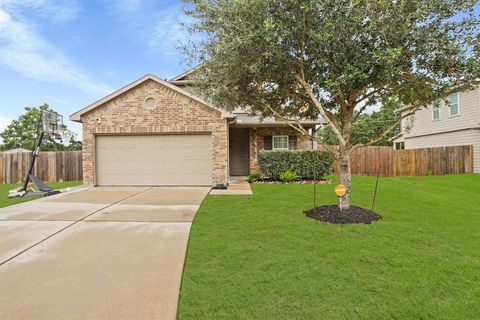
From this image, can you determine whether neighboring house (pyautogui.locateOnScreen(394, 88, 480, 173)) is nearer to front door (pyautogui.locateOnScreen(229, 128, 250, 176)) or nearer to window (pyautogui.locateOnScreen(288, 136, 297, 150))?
window (pyautogui.locateOnScreen(288, 136, 297, 150))

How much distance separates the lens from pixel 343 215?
586 centimetres

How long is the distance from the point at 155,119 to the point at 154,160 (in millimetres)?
1838

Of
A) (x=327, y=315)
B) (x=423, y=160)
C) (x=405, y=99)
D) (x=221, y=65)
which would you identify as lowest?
(x=327, y=315)

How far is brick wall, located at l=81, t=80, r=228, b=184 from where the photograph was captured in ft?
37.5

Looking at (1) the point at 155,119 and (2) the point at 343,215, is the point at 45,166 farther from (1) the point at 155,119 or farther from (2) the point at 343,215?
(2) the point at 343,215

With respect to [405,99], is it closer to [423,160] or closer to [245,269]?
[245,269]

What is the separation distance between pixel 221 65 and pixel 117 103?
7761 millimetres

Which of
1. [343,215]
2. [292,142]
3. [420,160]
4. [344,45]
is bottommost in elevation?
[343,215]

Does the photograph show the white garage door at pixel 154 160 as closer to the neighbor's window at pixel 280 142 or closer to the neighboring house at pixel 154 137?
the neighboring house at pixel 154 137

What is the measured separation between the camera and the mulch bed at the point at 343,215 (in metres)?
5.66

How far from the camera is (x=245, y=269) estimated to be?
3529 millimetres

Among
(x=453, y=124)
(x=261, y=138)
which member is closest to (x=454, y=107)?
(x=453, y=124)

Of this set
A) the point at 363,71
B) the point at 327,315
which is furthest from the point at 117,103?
the point at 327,315

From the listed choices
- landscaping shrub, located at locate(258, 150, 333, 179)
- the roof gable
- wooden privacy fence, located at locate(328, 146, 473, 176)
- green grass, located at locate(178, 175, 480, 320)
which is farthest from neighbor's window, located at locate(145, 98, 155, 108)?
wooden privacy fence, located at locate(328, 146, 473, 176)
